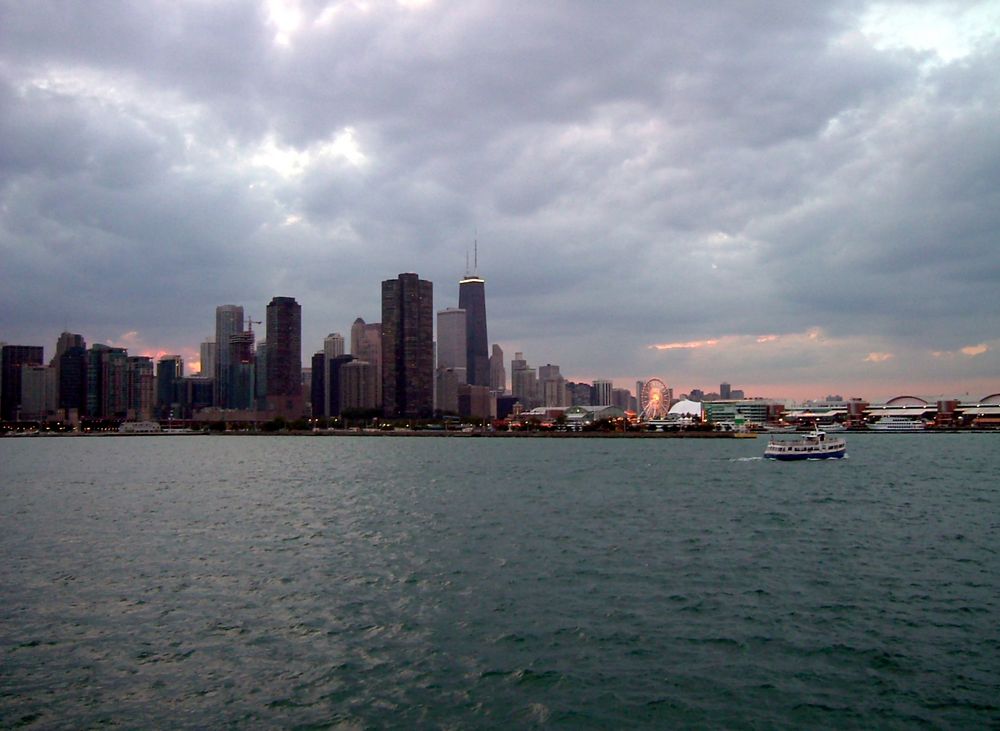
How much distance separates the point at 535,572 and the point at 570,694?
14.7 metres

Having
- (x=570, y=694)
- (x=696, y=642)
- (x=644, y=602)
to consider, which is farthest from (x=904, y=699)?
(x=644, y=602)

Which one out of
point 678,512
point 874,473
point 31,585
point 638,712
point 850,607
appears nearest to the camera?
point 638,712

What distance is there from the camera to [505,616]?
27266mm

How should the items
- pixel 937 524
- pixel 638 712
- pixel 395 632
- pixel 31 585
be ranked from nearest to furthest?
pixel 638 712, pixel 395 632, pixel 31 585, pixel 937 524

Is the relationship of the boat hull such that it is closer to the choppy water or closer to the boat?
the boat

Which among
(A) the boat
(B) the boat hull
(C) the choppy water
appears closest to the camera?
(C) the choppy water

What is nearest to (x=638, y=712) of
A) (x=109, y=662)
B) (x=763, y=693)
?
(x=763, y=693)

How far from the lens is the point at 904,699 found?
64.0 feet

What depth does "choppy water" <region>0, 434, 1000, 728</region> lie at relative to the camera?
63.4ft

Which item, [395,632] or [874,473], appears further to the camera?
[874,473]

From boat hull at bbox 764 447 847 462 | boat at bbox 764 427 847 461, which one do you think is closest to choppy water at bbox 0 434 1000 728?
boat hull at bbox 764 447 847 462

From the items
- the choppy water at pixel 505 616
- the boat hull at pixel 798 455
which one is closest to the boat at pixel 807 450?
the boat hull at pixel 798 455

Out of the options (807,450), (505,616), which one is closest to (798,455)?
(807,450)

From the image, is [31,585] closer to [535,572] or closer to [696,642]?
[535,572]
